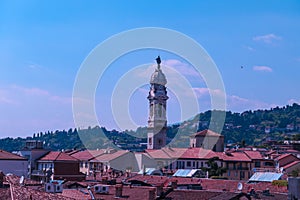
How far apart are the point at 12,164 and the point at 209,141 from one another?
46.1 metres

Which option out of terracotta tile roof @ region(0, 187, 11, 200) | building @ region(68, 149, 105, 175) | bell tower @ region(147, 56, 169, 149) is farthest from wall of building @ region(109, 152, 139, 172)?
terracotta tile roof @ region(0, 187, 11, 200)

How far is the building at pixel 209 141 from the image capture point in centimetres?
9550

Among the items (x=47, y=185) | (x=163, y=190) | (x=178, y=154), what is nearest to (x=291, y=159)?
(x=178, y=154)

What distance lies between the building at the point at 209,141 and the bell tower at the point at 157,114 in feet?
30.3

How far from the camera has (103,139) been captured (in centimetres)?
18200

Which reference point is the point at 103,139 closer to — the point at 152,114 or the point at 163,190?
the point at 152,114

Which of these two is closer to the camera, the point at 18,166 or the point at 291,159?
the point at 18,166

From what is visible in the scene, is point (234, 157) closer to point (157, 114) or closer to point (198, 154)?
point (198, 154)

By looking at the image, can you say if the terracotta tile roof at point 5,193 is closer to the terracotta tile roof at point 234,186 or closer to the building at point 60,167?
the terracotta tile roof at point 234,186

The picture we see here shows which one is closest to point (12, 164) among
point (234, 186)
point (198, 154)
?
point (234, 186)

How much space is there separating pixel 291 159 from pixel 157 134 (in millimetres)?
28477

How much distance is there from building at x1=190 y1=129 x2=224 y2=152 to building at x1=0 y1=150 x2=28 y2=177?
43.8m

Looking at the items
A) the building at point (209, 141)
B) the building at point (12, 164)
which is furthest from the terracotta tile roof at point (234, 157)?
the building at point (12, 164)

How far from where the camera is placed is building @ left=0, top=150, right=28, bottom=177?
53.3 meters
